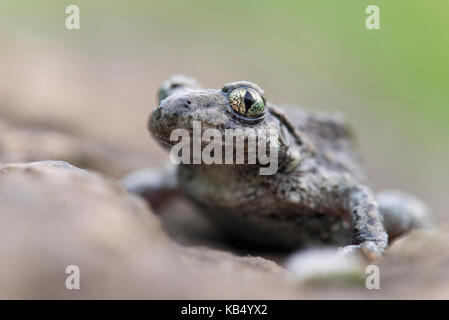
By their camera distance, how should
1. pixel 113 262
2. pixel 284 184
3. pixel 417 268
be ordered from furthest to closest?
pixel 284 184 < pixel 417 268 < pixel 113 262

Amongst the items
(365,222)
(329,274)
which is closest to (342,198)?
(365,222)

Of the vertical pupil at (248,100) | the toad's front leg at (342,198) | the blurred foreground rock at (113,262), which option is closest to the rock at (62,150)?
the blurred foreground rock at (113,262)

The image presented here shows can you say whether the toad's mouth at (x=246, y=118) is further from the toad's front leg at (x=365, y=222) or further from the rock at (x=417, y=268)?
the rock at (x=417, y=268)

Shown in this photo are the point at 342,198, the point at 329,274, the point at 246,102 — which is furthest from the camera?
the point at 342,198

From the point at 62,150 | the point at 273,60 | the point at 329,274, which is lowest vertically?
the point at 329,274

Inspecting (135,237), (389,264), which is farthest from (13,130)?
(389,264)

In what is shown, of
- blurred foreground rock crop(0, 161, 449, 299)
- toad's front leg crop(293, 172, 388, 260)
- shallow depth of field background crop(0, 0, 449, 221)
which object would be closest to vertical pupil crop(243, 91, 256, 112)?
toad's front leg crop(293, 172, 388, 260)

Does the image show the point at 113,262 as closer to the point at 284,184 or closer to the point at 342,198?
the point at 284,184

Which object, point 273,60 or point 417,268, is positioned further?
point 273,60
